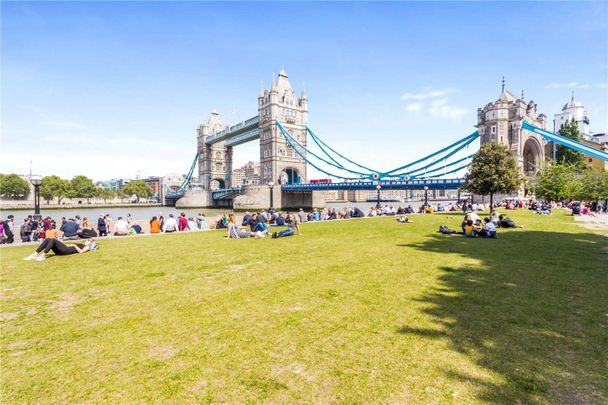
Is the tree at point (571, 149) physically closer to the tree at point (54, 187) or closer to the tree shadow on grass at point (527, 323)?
the tree shadow on grass at point (527, 323)

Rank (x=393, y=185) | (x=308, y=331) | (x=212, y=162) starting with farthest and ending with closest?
(x=212, y=162), (x=393, y=185), (x=308, y=331)

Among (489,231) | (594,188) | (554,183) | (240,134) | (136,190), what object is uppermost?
(240,134)

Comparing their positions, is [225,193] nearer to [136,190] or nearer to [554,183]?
[136,190]

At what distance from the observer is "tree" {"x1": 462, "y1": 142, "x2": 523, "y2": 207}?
902 inches

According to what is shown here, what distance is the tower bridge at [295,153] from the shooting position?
44656mm

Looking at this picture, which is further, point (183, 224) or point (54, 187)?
point (54, 187)

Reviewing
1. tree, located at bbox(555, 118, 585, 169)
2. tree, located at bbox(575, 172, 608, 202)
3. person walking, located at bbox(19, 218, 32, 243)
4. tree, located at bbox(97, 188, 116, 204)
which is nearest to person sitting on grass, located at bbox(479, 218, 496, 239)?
person walking, located at bbox(19, 218, 32, 243)

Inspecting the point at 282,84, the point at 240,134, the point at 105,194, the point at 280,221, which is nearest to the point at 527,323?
the point at 280,221

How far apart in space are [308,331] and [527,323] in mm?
2743

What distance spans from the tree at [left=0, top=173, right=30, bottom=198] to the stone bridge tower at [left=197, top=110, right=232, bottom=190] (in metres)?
48.4

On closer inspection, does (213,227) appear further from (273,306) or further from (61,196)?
(61,196)

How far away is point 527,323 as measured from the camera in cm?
409

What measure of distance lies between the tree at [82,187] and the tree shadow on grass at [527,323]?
4334 inches

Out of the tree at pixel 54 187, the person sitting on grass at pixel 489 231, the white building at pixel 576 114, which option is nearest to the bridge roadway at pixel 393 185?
the person sitting on grass at pixel 489 231
